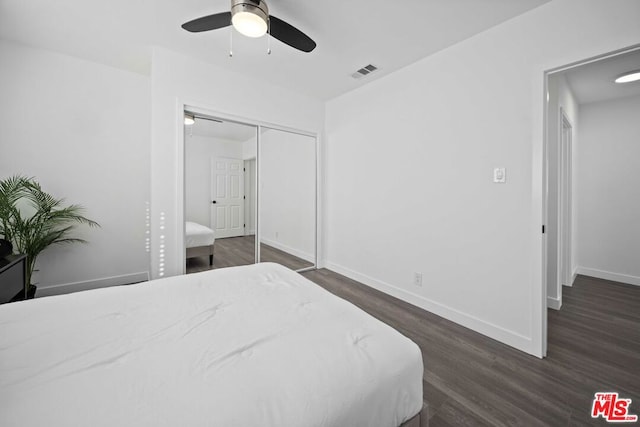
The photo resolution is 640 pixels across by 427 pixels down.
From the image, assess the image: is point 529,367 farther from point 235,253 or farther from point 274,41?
point 274,41

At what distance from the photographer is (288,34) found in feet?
6.02

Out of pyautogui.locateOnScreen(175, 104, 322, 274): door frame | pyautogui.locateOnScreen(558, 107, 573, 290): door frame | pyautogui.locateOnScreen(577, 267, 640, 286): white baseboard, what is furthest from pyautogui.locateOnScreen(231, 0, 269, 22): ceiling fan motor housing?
pyautogui.locateOnScreen(577, 267, 640, 286): white baseboard

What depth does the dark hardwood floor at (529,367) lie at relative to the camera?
1.43 metres

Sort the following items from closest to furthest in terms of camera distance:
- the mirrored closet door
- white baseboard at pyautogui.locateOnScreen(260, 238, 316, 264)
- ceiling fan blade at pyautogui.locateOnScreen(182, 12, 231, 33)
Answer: ceiling fan blade at pyautogui.locateOnScreen(182, 12, 231, 33)
the mirrored closet door
white baseboard at pyautogui.locateOnScreen(260, 238, 316, 264)

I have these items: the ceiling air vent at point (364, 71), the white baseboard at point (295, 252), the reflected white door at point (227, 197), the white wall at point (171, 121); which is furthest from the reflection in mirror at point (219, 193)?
the ceiling air vent at point (364, 71)

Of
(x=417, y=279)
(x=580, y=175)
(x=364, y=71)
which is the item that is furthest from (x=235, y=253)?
(x=580, y=175)

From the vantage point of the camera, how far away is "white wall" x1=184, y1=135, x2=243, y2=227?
2.92 m

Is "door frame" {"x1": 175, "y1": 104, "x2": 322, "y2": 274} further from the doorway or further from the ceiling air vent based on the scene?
the doorway

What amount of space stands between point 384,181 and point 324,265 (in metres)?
1.70

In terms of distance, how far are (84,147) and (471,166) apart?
13.4 ft

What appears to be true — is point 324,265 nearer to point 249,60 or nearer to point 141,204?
point 141,204

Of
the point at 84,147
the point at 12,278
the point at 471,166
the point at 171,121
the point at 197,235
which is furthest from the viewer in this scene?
the point at 197,235

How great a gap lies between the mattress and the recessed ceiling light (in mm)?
4960

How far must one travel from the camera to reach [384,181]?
3.13 meters
